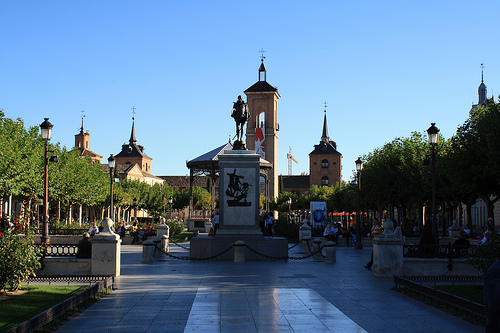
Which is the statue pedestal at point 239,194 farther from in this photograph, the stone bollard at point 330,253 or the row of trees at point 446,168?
the row of trees at point 446,168

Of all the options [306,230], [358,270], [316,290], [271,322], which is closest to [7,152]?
[306,230]

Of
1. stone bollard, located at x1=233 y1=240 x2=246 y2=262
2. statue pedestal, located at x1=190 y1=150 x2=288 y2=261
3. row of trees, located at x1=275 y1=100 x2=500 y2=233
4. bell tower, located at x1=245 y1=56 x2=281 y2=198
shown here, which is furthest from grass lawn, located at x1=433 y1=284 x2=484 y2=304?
bell tower, located at x1=245 y1=56 x2=281 y2=198

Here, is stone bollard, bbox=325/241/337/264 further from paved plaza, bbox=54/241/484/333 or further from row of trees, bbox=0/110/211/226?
row of trees, bbox=0/110/211/226

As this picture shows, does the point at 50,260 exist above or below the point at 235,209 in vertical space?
below

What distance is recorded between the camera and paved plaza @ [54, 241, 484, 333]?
29.5 feet

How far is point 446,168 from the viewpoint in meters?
35.1

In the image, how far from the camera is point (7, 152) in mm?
38656

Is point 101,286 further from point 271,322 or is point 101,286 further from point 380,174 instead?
point 380,174

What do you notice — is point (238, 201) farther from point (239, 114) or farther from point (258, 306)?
point (258, 306)

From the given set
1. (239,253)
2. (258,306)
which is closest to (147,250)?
(239,253)

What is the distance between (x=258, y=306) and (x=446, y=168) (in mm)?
27227

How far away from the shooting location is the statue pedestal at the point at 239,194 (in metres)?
22.6

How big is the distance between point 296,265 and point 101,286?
9.29 meters

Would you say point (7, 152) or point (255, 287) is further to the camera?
point (7, 152)
